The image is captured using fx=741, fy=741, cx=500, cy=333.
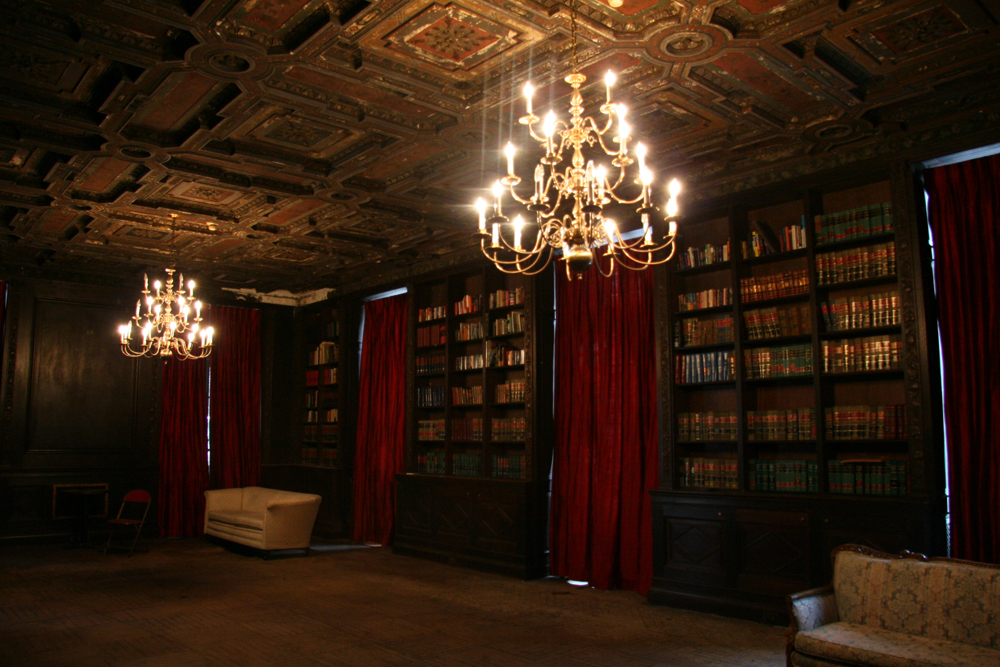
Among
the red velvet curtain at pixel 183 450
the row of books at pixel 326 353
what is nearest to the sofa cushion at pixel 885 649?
the row of books at pixel 326 353

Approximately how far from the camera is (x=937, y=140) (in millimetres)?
5332

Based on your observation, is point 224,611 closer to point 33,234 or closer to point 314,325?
point 33,234

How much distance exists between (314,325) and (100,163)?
220 inches

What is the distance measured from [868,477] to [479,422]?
4.31 metres

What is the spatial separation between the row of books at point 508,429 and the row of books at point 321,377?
3552 millimetres

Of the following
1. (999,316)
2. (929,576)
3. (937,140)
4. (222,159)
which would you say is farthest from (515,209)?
(929,576)

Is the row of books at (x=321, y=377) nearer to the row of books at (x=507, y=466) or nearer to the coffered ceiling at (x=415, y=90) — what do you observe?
the row of books at (x=507, y=466)

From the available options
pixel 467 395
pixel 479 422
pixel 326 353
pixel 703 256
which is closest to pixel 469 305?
pixel 467 395

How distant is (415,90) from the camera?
4.95m

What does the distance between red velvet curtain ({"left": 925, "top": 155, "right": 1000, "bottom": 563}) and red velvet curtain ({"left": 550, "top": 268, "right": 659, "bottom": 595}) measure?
2.47 m

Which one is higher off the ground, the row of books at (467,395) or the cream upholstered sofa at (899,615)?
the row of books at (467,395)

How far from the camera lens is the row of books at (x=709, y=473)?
6.19 metres

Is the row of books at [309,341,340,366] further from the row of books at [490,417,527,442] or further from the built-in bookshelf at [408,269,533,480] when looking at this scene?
the row of books at [490,417,527,442]

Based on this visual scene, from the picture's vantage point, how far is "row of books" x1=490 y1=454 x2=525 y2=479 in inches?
314
